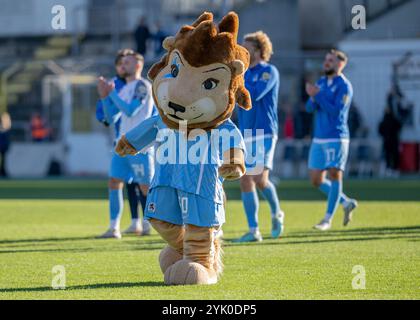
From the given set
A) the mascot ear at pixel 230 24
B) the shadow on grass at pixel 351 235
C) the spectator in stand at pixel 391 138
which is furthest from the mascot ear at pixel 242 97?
the spectator in stand at pixel 391 138

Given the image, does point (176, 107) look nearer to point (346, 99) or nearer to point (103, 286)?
point (103, 286)

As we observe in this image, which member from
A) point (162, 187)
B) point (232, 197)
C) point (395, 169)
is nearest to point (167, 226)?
point (162, 187)

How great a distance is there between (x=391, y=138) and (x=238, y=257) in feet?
55.9

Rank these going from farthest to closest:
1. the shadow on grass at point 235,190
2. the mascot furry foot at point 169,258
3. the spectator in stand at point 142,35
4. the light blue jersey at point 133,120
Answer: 1. the spectator in stand at point 142,35
2. the shadow on grass at point 235,190
3. the light blue jersey at point 133,120
4. the mascot furry foot at point 169,258

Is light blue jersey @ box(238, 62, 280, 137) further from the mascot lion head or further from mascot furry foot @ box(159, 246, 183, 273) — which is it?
mascot furry foot @ box(159, 246, 183, 273)

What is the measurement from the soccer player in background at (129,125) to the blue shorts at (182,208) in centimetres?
410

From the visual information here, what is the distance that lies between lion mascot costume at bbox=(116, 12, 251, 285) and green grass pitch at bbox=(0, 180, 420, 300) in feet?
1.04

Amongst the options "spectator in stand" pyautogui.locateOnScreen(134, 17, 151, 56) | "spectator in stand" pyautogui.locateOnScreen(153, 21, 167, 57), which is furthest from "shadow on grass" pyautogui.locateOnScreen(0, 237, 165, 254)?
"spectator in stand" pyautogui.locateOnScreen(153, 21, 167, 57)

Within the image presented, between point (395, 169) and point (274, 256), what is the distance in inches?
681

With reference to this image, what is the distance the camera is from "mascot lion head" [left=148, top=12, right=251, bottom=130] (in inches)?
367

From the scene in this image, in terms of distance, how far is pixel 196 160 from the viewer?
9.52m

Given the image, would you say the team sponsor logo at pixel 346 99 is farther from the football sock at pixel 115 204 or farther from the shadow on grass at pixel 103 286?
the shadow on grass at pixel 103 286

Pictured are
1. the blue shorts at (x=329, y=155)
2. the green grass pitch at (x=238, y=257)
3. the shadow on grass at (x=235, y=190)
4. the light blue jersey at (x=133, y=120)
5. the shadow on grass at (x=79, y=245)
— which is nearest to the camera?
the green grass pitch at (x=238, y=257)

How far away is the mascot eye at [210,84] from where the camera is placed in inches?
369
